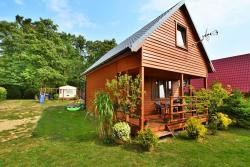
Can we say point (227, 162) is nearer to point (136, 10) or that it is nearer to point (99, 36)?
point (136, 10)

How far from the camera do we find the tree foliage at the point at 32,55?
26688mm

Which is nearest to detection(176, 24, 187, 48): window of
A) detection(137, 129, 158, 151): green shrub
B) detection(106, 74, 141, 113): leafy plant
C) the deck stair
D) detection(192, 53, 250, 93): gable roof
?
detection(106, 74, 141, 113): leafy plant

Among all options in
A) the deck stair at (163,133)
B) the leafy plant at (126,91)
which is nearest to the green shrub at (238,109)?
the deck stair at (163,133)

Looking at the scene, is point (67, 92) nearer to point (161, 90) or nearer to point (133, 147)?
point (161, 90)

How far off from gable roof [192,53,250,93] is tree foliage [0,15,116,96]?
2315 centimetres

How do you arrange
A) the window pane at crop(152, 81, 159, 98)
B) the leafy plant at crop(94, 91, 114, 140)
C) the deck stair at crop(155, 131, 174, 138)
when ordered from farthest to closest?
the window pane at crop(152, 81, 159, 98) → the deck stair at crop(155, 131, 174, 138) → the leafy plant at crop(94, 91, 114, 140)

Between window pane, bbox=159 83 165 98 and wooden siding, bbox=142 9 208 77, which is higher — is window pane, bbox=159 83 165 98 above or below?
below

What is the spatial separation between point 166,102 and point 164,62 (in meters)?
3.65

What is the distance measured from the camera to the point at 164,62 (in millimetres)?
7668

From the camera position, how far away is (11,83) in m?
26.9

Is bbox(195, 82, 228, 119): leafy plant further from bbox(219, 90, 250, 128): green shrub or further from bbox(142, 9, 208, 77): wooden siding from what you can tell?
bbox(219, 90, 250, 128): green shrub

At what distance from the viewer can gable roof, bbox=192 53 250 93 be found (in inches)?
544

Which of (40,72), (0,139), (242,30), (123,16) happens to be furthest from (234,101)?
(40,72)

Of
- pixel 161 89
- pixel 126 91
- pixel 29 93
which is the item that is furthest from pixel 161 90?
pixel 29 93
